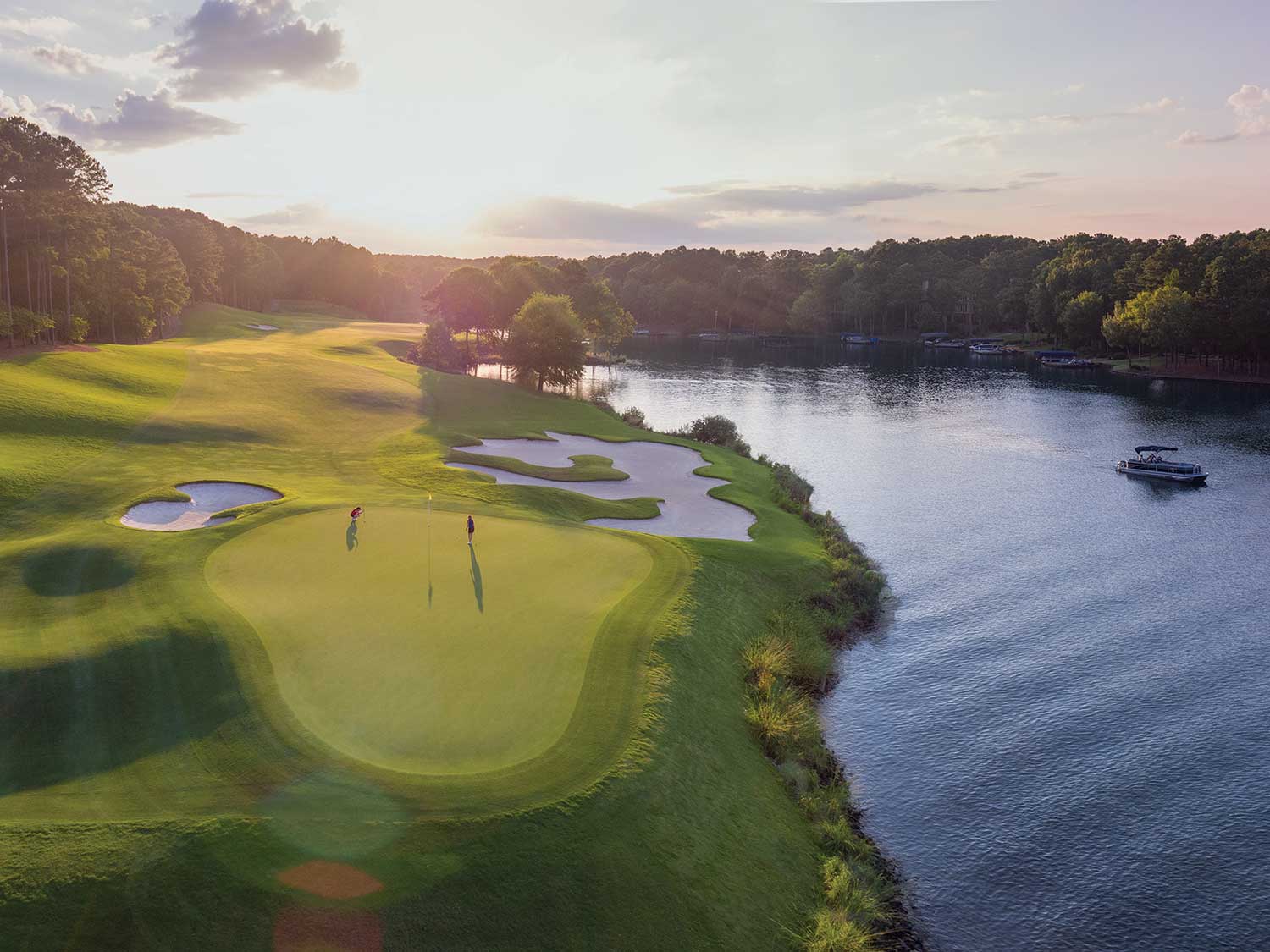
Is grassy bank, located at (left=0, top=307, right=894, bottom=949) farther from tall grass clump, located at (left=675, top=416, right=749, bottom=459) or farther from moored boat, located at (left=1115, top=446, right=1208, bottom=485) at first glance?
moored boat, located at (left=1115, top=446, right=1208, bottom=485)

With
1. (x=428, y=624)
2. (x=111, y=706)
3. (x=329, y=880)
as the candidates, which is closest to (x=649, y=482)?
(x=428, y=624)

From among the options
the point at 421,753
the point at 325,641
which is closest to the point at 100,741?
the point at 325,641

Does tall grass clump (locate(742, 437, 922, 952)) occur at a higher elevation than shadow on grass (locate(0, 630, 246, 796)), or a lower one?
lower

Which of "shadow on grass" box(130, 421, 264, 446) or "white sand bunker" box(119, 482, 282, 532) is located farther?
"shadow on grass" box(130, 421, 264, 446)

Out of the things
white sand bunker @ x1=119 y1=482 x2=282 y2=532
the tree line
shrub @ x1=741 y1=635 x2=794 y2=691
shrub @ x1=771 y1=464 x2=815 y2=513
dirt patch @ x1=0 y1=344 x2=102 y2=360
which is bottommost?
shrub @ x1=741 y1=635 x2=794 y2=691

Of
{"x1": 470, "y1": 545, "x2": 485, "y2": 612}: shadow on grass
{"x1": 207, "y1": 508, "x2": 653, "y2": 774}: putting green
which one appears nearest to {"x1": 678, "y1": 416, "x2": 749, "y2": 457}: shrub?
{"x1": 207, "y1": 508, "x2": 653, "y2": 774}: putting green

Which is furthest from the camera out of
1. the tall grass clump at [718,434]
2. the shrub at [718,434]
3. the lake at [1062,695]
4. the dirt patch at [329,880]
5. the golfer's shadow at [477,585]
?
the shrub at [718,434]

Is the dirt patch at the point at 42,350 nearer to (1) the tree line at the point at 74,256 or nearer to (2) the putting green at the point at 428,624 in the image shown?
(1) the tree line at the point at 74,256

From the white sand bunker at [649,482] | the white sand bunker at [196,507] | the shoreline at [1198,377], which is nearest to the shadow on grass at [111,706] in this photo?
the white sand bunker at [196,507]
